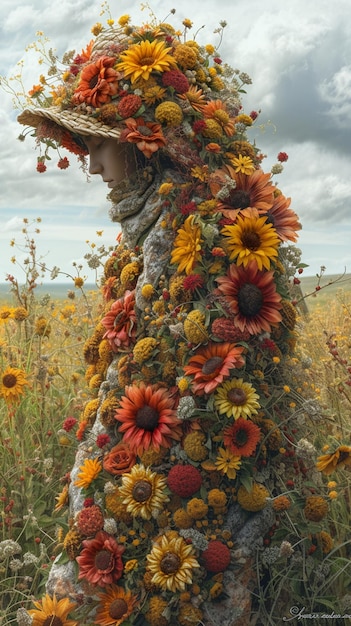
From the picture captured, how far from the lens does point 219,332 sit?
3.02 metres

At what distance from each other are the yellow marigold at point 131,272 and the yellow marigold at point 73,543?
4.25 feet

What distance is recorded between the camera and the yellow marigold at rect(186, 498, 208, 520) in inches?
115

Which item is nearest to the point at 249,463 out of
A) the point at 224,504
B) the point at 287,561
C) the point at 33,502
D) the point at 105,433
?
the point at 224,504

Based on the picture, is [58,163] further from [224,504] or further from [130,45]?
[224,504]

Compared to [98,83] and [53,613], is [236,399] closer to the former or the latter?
[53,613]

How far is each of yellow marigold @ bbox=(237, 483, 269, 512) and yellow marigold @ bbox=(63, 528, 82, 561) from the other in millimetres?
855

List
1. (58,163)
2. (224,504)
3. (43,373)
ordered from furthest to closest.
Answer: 1. (43,373)
2. (58,163)
3. (224,504)

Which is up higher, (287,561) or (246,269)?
(246,269)

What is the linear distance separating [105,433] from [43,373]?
1.55 meters

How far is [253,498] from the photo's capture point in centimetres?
297

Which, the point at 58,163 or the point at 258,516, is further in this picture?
the point at 58,163

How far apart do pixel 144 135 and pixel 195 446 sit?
5.10 ft

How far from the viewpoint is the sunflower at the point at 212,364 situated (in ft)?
9.62

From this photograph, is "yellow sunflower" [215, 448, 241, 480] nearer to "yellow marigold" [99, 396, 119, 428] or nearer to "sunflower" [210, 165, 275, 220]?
"yellow marigold" [99, 396, 119, 428]
